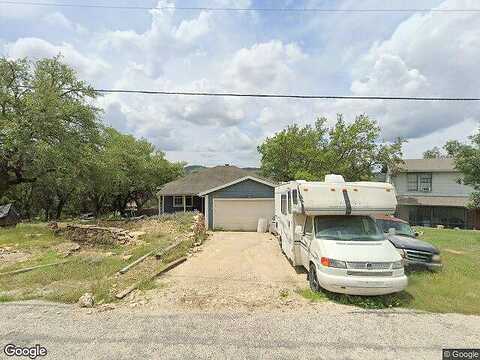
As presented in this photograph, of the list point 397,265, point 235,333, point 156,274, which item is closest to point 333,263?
point 397,265

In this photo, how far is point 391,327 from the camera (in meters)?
5.93

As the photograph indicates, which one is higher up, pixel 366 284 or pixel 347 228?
pixel 347 228

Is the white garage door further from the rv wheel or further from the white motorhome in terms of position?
the rv wheel

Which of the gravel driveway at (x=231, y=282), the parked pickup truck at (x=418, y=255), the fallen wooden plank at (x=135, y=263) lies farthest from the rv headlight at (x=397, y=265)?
the fallen wooden plank at (x=135, y=263)

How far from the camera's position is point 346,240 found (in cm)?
807

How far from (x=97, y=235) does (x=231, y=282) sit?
12568 millimetres

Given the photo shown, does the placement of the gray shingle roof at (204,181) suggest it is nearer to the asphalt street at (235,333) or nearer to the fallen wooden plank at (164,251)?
the fallen wooden plank at (164,251)

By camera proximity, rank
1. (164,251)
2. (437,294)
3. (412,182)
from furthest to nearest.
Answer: (412,182) → (164,251) → (437,294)

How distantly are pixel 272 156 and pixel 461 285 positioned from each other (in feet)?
89.4

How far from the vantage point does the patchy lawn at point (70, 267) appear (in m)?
7.84

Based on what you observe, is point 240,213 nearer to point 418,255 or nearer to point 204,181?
point 204,181

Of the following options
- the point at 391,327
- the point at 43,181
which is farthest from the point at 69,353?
the point at 43,181

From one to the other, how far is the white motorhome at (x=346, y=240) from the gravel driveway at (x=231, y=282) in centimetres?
91

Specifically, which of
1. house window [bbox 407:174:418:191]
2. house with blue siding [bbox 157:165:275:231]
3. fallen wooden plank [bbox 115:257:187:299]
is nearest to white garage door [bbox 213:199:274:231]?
house with blue siding [bbox 157:165:275:231]
